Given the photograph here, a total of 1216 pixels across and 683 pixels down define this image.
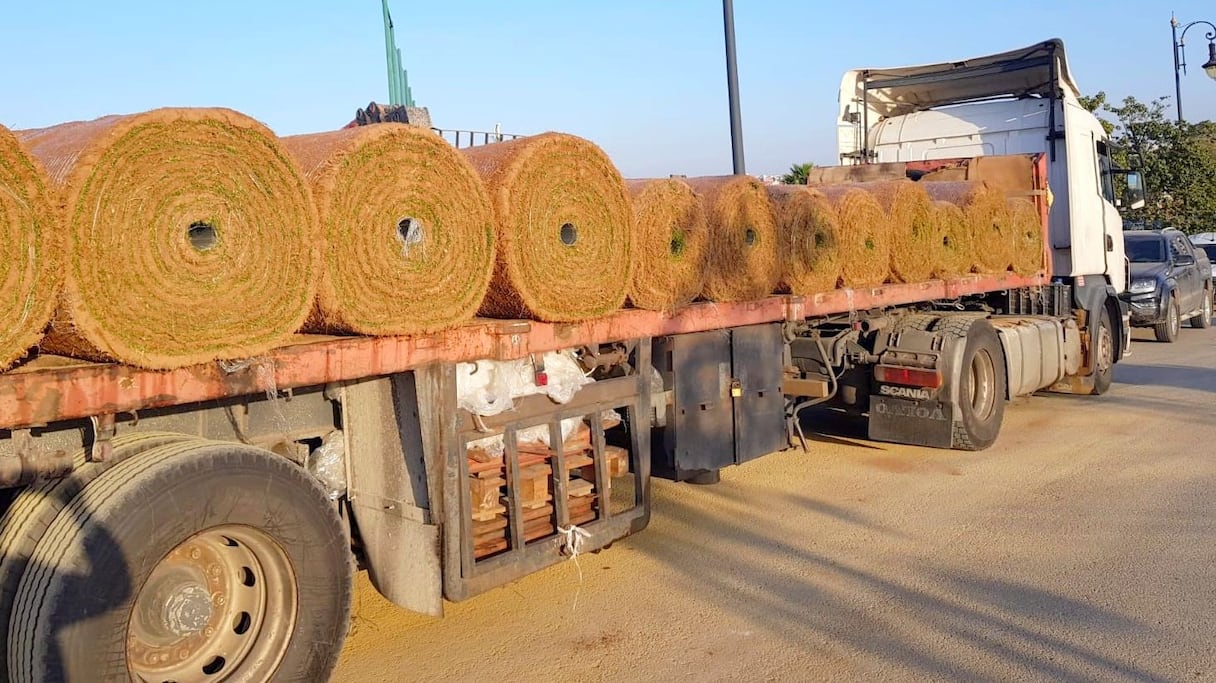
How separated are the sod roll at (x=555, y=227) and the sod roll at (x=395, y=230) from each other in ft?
0.59

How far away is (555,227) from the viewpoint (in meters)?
4.57

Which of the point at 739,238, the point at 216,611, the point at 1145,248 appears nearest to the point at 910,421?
the point at 739,238

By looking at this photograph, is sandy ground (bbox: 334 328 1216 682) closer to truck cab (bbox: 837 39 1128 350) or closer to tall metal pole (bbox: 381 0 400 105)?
truck cab (bbox: 837 39 1128 350)

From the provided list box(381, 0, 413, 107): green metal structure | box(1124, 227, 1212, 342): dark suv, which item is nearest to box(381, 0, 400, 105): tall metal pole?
box(381, 0, 413, 107): green metal structure

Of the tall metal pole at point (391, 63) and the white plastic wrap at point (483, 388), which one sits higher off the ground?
the tall metal pole at point (391, 63)

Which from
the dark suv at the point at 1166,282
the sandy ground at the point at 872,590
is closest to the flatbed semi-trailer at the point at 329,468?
the sandy ground at the point at 872,590

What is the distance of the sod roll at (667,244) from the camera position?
528cm

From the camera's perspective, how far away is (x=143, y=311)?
3031mm

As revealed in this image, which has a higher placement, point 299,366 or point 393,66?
point 393,66

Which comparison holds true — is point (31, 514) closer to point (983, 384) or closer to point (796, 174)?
point (983, 384)

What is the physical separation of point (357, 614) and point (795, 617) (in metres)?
2.04

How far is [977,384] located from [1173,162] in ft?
68.2

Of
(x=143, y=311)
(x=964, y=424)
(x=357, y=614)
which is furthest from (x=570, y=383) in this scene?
(x=964, y=424)

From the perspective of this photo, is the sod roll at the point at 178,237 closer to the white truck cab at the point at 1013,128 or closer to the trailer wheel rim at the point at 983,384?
the trailer wheel rim at the point at 983,384
